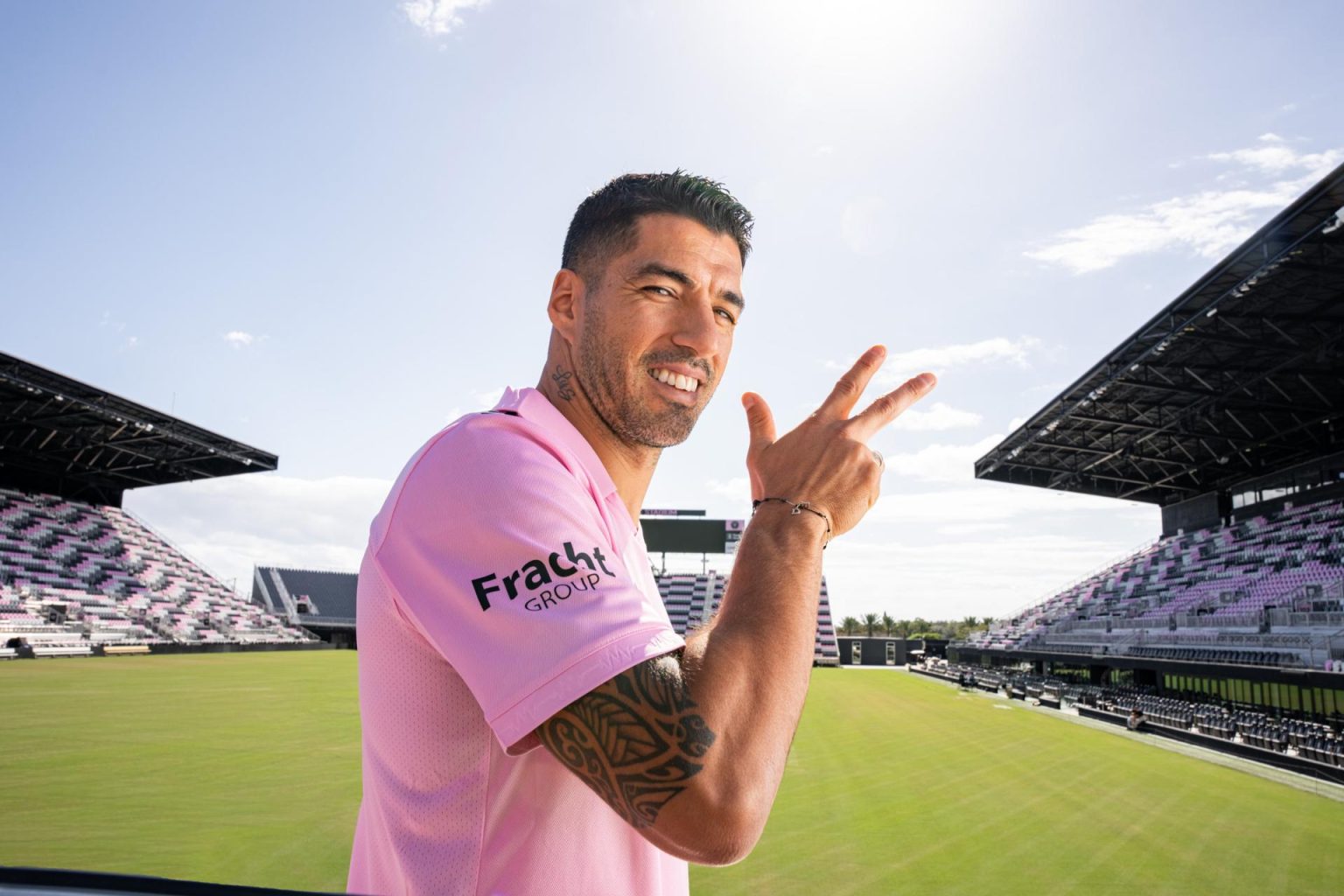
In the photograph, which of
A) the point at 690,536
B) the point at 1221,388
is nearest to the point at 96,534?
the point at 690,536

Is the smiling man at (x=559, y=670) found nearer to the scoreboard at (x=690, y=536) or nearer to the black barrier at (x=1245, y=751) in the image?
the black barrier at (x=1245, y=751)

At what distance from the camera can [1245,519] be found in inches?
1695

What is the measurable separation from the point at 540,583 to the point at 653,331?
66 cm

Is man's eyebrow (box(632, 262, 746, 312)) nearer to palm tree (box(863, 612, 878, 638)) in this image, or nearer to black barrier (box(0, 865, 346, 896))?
black barrier (box(0, 865, 346, 896))

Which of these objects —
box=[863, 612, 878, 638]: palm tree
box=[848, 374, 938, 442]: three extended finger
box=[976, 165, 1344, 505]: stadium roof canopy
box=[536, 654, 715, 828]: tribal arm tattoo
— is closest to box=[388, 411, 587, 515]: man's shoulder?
box=[536, 654, 715, 828]: tribal arm tattoo

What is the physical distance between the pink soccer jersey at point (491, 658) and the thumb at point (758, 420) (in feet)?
1.34

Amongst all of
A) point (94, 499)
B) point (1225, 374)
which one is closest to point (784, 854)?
point (1225, 374)

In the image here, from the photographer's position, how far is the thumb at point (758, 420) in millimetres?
1656

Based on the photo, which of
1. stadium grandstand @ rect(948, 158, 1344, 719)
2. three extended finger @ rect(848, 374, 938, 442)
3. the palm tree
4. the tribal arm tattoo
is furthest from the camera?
the palm tree

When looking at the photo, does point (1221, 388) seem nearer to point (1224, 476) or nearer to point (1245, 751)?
point (1224, 476)

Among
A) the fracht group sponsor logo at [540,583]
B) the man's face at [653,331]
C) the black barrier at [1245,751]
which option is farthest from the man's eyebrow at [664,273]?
the black barrier at [1245,751]

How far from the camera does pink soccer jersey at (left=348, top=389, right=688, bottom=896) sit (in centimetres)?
114

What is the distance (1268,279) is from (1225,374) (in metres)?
8.81

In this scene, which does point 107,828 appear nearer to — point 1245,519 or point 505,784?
point 505,784
